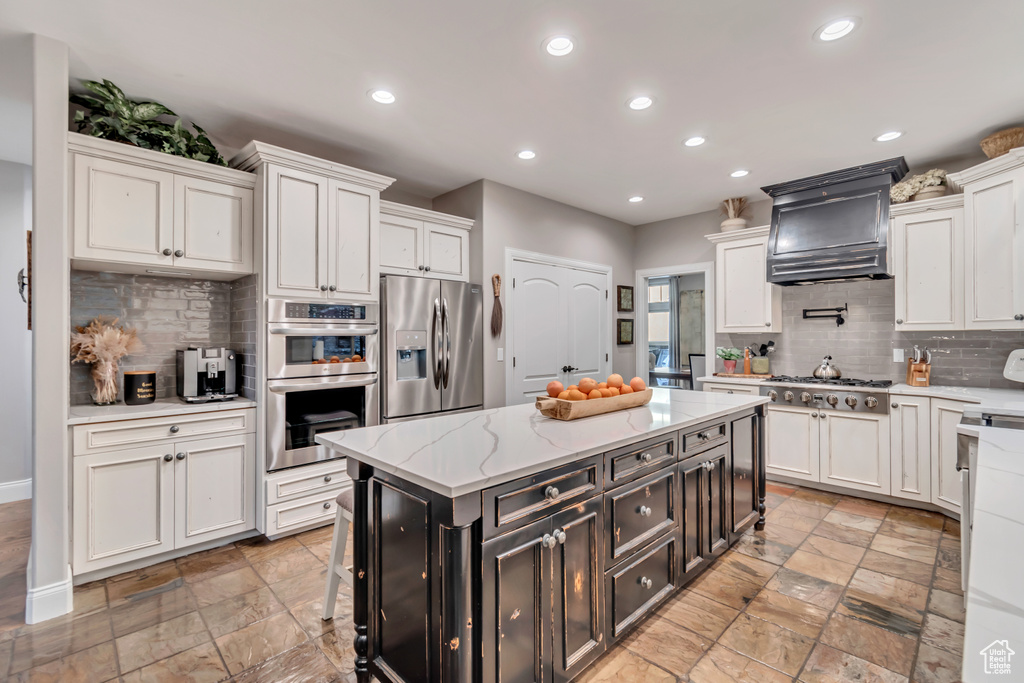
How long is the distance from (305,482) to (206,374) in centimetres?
93

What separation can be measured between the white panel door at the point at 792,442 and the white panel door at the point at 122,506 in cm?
430

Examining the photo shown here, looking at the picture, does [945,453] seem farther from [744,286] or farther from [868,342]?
[744,286]

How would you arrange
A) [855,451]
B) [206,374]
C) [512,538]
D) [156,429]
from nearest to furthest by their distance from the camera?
[512,538]
[156,429]
[206,374]
[855,451]

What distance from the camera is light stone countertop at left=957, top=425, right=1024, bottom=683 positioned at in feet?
A: 1.78

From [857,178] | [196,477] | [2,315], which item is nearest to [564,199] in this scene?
[857,178]

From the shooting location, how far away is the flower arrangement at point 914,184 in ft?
11.7

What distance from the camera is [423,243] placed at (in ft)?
12.9

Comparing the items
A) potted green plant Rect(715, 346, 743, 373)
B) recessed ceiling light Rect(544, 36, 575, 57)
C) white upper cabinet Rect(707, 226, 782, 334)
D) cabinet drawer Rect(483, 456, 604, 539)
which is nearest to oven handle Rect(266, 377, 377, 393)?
cabinet drawer Rect(483, 456, 604, 539)

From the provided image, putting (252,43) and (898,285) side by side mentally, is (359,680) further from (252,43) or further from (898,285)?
(898,285)

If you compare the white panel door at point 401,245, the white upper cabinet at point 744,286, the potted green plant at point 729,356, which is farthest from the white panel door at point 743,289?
the white panel door at point 401,245

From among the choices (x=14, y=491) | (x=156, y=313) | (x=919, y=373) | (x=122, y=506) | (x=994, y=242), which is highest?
(x=994, y=242)

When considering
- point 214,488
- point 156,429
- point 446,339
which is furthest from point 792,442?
point 156,429

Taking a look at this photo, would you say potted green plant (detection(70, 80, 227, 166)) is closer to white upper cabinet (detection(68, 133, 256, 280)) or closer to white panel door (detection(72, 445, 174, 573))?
white upper cabinet (detection(68, 133, 256, 280))

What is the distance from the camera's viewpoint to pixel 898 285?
372 centimetres
